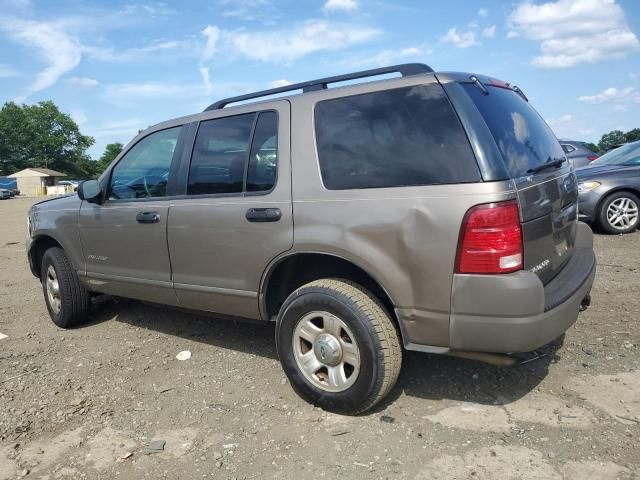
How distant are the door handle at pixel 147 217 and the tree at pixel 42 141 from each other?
3813 inches

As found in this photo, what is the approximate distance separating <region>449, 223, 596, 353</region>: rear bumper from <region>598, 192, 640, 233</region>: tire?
601cm

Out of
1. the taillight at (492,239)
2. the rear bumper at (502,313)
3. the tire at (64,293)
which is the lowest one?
the tire at (64,293)

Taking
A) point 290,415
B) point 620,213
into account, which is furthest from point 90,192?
point 620,213

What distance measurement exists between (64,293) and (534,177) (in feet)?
13.5

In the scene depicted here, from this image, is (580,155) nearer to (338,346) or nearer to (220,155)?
(220,155)

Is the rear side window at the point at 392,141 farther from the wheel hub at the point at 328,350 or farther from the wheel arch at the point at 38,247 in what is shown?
the wheel arch at the point at 38,247

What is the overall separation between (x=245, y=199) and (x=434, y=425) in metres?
1.78

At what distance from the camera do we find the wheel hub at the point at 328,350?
3051 mm

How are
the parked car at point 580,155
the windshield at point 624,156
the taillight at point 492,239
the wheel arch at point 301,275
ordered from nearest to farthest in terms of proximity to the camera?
the taillight at point 492,239
the wheel arch at point 301,275
the windshield at point 624,156
the parked car at point 580,155

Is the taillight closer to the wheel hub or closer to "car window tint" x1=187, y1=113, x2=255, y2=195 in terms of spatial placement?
the wheel hub

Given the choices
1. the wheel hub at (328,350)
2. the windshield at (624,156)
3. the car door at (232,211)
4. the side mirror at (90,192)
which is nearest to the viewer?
the wheel hub at (328,350)

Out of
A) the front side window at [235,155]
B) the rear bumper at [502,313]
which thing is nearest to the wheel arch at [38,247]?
the front side window at [235,155]

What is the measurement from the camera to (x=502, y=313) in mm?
2568

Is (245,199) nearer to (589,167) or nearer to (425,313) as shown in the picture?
(425,313)
